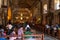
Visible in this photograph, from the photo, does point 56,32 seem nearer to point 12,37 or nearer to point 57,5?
point 57,5

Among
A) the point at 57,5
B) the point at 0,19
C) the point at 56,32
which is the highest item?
the point at 57,5

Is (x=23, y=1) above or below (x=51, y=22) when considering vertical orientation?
above

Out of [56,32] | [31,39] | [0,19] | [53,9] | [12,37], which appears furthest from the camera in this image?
[53,9]

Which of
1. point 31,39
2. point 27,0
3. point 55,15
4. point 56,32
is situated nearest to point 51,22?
point 55,15

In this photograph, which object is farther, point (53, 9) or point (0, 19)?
point (53, 9)

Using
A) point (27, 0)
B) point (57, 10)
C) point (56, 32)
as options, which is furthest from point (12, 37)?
point (27, 0)

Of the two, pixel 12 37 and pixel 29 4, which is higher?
pixel 29 4

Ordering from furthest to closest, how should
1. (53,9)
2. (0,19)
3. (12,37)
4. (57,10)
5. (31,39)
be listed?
(53,9) → (57,10) → (0,19) → (31,39) → (12,37)

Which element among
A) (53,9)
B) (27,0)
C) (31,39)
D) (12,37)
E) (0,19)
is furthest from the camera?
A: (27,0)

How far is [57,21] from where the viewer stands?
26156 millimetres

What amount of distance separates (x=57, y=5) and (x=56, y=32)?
701 centimetres

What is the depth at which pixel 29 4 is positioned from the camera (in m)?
48.3

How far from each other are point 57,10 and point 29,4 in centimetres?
2324

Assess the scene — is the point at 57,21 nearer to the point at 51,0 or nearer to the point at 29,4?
the point at 51,0
